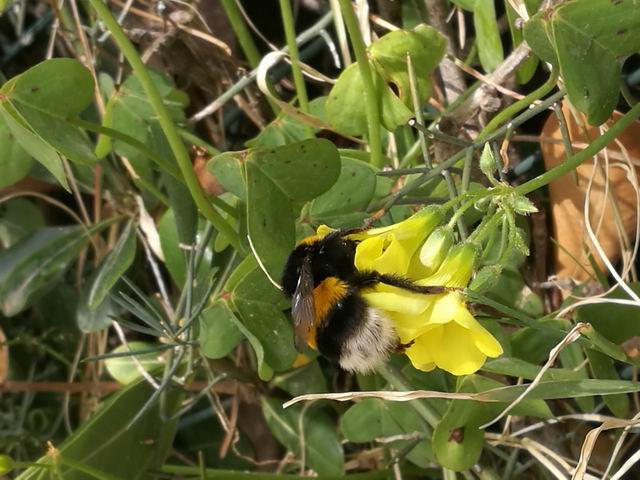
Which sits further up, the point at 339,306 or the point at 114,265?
the point at 339,306

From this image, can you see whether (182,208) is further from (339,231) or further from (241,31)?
(339,231)

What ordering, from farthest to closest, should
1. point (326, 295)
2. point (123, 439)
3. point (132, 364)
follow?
point (132, 364), point (123, 439), point (326, 295)

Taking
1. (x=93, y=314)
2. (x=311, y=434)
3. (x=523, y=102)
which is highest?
(x=523, y=102)

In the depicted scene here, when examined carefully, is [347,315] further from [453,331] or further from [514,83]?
[514,83]

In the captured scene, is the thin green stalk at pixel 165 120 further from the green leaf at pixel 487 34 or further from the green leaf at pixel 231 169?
the green leaf at pixel 487 34

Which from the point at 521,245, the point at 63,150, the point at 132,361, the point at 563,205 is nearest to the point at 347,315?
the point at 521,245

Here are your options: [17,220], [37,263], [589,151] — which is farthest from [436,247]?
[17,220]
